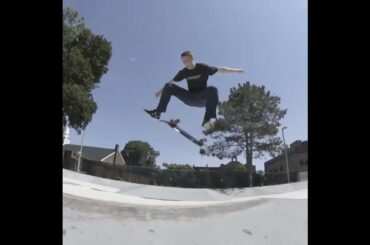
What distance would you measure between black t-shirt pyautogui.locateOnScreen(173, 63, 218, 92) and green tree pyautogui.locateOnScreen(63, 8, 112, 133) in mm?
1814

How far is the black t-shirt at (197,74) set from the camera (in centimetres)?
543

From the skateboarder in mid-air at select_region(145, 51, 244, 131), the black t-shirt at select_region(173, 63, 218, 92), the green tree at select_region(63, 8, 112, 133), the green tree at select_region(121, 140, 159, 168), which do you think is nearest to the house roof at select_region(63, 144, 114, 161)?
the green tree at select_region(121, 140, 159, 168)

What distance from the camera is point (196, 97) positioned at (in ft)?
18.4

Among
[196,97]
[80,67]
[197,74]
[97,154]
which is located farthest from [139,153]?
[80,67]

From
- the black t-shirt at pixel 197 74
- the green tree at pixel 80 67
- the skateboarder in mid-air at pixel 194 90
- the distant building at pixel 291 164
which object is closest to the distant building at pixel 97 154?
the green tree at pixel 80 67

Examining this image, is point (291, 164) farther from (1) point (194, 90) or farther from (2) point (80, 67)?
(2) point (80, 67)

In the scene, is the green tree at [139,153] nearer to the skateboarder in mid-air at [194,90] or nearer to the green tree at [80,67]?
the skateboarder in mid-air at [194,90]

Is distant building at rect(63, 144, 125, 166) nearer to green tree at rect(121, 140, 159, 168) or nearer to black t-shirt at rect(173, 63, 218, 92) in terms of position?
green tree at rect(121, 140, 159, 168)

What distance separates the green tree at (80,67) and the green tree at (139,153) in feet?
4.31

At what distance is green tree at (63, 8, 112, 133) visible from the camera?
6949 millimetres
